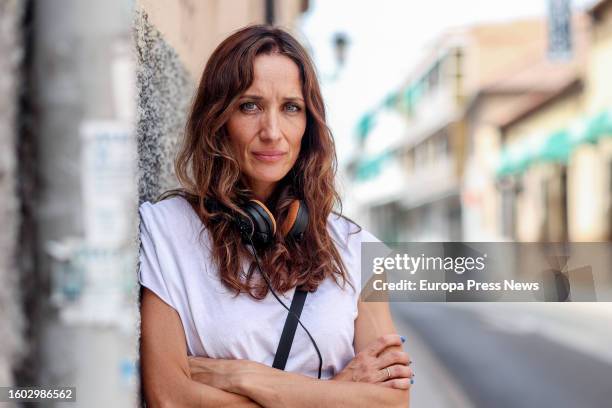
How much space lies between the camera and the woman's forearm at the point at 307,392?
1612 millimetres

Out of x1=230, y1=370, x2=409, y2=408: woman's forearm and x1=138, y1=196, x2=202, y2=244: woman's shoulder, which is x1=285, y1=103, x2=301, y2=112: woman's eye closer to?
x1=138, y1=196, x2=202, y2=244: woman's shoulder

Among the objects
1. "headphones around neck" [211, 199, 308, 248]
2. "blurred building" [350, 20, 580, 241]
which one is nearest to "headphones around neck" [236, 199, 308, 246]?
"headphones around neck" [211, 199, 308, 248]

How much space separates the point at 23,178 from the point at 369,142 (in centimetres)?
4835

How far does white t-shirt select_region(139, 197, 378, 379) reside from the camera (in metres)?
1.66

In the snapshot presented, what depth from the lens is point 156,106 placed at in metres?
1.88

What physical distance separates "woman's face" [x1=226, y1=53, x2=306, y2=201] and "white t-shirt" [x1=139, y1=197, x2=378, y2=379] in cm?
19

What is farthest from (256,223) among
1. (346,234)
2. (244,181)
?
(346,234)

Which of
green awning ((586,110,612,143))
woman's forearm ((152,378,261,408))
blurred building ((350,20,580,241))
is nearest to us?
woman's forearm ((152,378,261,408))

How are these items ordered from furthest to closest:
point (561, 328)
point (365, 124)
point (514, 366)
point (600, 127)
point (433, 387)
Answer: point (365, 124) → point (600, 127) → point (561, 328) → point (514, 366) → point (433, 387)

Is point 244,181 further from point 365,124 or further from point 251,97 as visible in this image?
point 365,124

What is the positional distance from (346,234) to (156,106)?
0.54 m

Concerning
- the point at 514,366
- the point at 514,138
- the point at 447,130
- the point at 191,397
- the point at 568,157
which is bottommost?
the point at 514,366

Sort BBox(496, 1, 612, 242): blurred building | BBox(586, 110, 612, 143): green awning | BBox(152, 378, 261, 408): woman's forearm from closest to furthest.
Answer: BBox(152, 378, 261, 408): woman's forearm < BBox(586, 110, 612, 143): green awning < BBox(496, 1, 612, 242): blurred building

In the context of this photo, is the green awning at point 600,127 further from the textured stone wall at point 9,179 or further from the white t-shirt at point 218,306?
the textured stone wall at point 9,179
